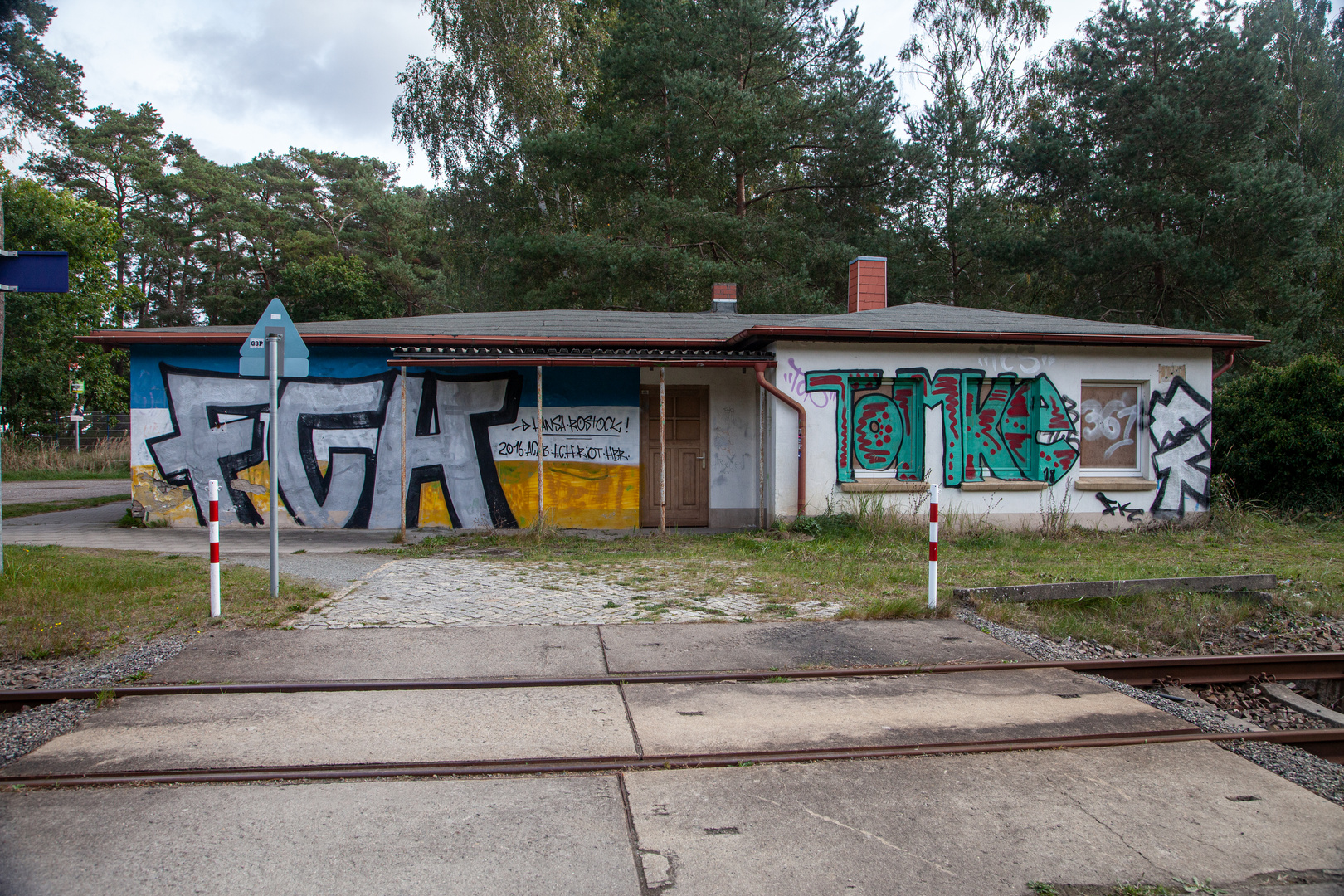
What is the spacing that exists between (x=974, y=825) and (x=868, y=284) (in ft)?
43.4

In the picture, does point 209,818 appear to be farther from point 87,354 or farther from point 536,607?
point 87,354

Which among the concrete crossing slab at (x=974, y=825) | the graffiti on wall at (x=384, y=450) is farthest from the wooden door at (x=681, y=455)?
the concrete crossing slab at (x=974, y=825)

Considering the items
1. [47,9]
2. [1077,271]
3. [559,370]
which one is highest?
[1077,271]

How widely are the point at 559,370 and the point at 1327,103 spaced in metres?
26.6

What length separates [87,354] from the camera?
86.4ft

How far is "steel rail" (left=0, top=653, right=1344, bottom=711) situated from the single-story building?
234 inches

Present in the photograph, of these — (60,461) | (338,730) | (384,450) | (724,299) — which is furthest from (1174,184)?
(60,461)

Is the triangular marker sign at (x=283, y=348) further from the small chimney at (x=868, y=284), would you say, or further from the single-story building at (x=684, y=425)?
the small chimney at (x=868, y=284)

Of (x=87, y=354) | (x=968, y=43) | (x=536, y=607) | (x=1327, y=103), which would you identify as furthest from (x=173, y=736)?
(x=1327, y=103)

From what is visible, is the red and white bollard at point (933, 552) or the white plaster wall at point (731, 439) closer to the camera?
the red and white bollard at point (933, 552)

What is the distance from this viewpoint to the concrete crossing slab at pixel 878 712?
4.40 metres

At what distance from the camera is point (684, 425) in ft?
43.2

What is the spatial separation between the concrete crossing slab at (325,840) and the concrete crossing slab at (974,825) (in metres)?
0.29

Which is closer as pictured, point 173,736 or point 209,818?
point 209,818
